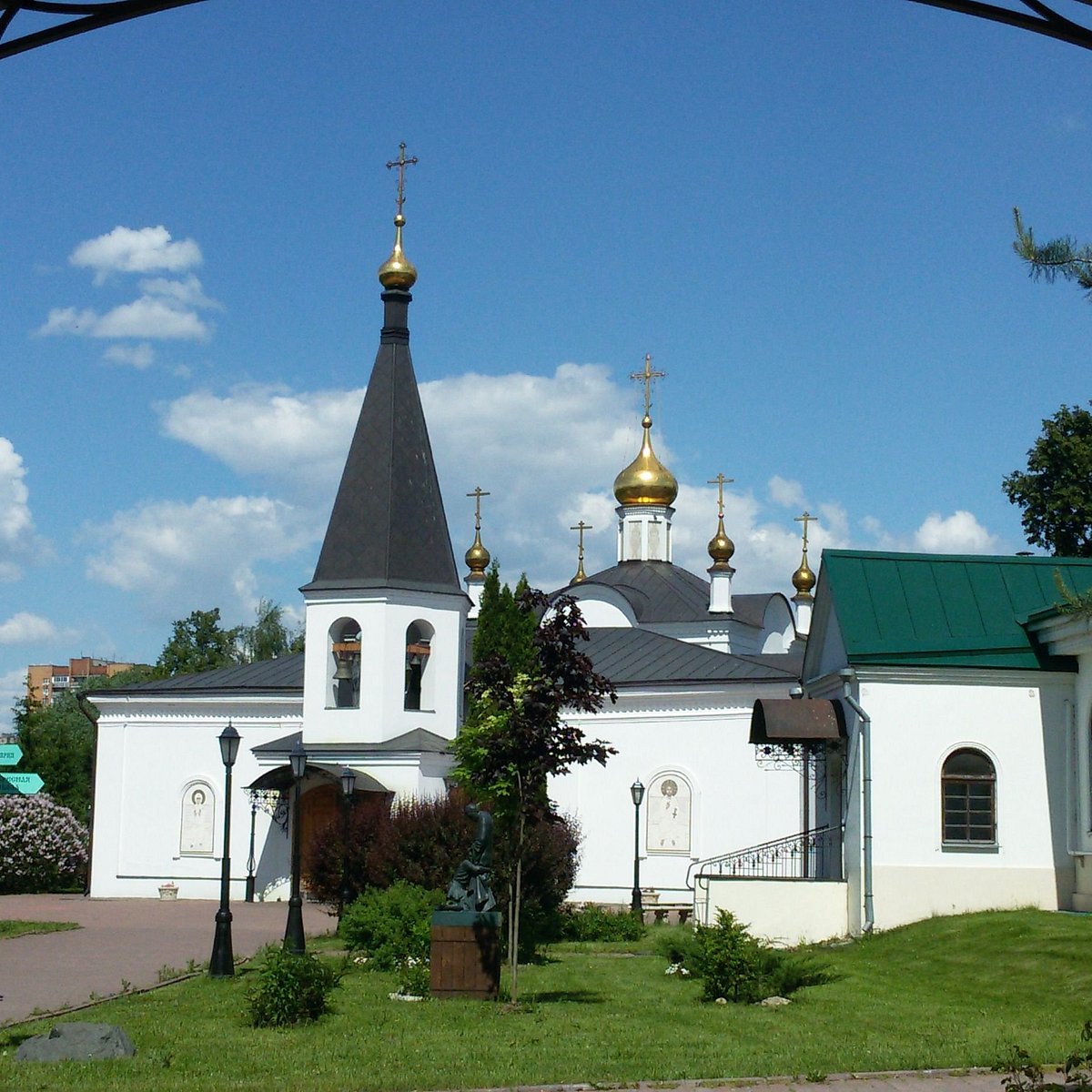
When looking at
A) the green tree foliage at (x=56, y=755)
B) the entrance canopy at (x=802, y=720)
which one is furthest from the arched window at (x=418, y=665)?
the green tree foliage at (x=56, y=755)

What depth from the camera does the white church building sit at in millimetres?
19062

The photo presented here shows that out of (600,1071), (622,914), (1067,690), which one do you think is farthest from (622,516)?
(600,1071)

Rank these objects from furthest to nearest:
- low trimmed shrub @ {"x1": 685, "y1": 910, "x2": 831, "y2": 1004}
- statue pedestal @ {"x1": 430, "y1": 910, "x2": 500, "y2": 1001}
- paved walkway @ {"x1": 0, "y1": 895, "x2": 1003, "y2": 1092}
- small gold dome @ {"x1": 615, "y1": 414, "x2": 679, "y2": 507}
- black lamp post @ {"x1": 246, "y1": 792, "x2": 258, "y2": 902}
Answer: small gold dome @ {"x1": 615, "y1": 414, "x2": 679, "y2": 507}, black lamp post @ {"x1": 246, "y1": 792, "x2": 258, "y2": 902}, statue pedestal @ {"x1": 430, "y1": 910, "x2": 500, "y2": 1001}, low trimmed shrub @ {"x1": 685, "y1": 910, "x2": 831, "y2": 1004}, paved walkway @ {"x1": 0, "y1": 895, "x2": 1003, "y2": 1092}

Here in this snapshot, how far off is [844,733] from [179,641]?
47.6 m

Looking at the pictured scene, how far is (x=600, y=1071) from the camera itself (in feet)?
31.9

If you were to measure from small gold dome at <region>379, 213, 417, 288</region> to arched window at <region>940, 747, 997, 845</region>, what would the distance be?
15.9 metres

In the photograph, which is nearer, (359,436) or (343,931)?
(343,931)

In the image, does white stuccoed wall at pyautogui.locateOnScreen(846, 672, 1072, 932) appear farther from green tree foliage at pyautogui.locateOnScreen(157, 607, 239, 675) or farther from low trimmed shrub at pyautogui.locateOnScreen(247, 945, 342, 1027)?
green tree foliage at pyautogui.locateOnScreen(157, 607, 239, 675)

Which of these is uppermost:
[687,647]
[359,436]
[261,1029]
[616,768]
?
[359,436]

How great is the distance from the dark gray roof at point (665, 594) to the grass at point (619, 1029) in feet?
79.4

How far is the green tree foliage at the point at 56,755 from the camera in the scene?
4497cm

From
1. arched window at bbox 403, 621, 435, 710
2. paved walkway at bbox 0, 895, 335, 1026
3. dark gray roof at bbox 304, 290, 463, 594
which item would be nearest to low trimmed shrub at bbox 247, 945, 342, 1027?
paved walkway at bbox 0, 895, 335, 1026

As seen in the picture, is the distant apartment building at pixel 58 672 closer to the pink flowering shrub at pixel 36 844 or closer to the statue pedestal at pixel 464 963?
the pink flowering shrub at pixel 36 844

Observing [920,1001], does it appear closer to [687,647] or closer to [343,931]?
[343,931]
